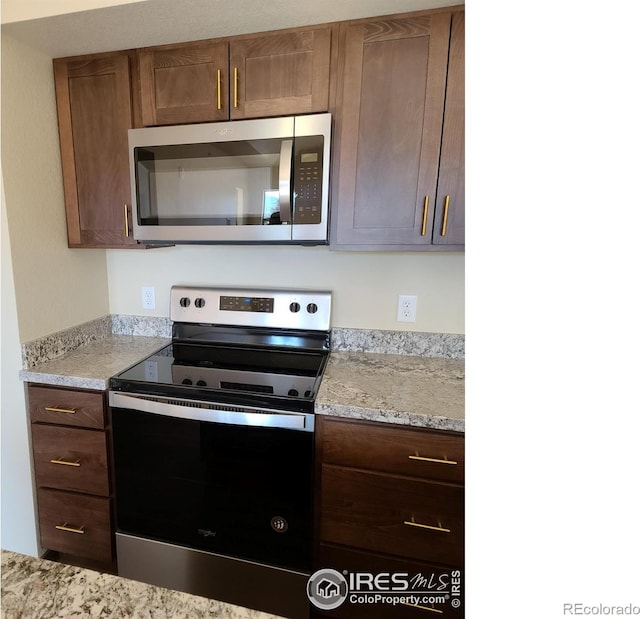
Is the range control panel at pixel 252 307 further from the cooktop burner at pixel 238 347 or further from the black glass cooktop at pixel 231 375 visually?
the black glass cooktop at pixel 231 375

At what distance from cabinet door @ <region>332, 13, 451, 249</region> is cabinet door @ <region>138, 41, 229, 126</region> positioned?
44 cm

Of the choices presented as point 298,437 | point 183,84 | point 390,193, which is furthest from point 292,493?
point 183,84

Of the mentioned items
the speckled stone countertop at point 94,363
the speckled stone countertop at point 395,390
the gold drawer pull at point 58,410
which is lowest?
the gold drawer pull at point 58,410

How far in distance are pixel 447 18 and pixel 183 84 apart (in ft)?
3.06

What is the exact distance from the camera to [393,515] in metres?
1.23

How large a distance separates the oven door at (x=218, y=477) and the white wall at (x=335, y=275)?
650mm

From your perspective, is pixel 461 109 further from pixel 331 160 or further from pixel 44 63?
pixel 44 63

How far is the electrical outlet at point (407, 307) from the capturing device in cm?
165

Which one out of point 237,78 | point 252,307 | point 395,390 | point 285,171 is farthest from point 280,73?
point 395,390

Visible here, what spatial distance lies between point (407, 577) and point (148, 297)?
64.7 inches

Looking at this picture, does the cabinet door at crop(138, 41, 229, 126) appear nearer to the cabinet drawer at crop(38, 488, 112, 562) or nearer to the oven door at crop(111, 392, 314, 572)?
the oven door at crop(111, 392, 314, 572)

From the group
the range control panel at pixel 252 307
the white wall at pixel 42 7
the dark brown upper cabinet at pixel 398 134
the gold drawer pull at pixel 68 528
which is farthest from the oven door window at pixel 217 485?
the white wall at pixel 42 7

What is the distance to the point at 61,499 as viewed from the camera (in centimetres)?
150

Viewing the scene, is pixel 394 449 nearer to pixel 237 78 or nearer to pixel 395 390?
pixel 395 390
